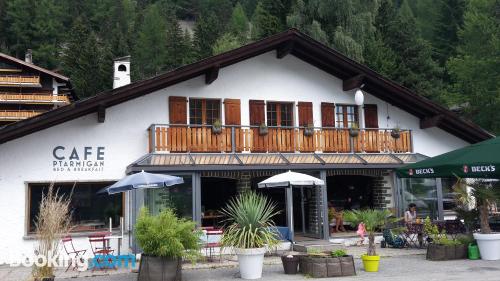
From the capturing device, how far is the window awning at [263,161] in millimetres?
13078

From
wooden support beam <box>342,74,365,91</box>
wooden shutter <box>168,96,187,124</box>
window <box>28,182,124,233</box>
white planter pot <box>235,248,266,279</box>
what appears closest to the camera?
white planter pot <box>235,248,266,279</box>

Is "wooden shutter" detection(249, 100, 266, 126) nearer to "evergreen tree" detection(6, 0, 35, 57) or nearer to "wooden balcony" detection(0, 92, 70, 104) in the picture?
"wooden balcony" detection(0, 92, 70, 104)

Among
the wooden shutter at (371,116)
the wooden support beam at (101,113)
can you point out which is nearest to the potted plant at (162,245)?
the wooden support beam at (101,113)

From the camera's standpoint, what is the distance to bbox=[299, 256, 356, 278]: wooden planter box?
9.54 metres

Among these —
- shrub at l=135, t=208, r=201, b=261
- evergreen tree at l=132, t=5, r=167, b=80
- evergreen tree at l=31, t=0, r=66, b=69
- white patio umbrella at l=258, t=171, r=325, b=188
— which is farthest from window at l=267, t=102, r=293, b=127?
evergreen tree at l=31, t=0, r=66, b=69

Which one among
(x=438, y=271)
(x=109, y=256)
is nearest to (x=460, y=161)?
(x=438, y=271)

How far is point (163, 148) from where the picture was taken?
1364 centimetres

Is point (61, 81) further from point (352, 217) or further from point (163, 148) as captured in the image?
point (352, 217)

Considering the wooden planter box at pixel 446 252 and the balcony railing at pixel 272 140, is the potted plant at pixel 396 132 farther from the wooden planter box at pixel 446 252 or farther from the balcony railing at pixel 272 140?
the wooden planter box at pixel 446 252

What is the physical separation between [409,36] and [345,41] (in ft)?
40.8

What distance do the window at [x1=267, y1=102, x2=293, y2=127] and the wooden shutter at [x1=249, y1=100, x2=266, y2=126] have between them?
1.23 feet

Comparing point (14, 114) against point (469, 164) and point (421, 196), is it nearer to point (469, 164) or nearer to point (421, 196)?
point (421, 196)

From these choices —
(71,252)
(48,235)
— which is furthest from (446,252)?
(71,252)

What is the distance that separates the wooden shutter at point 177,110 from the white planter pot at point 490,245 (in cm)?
824
